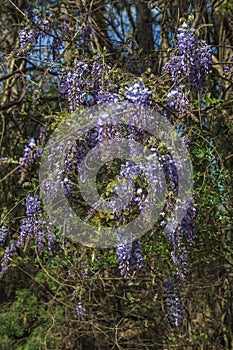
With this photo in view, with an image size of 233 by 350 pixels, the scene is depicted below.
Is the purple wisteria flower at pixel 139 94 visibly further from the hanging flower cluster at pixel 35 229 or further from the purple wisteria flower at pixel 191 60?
the hanging flower cluster at pixel 35 229

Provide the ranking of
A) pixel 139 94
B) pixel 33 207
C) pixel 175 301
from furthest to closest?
pixel 175 301, pixel 33 207, pixel 139 94

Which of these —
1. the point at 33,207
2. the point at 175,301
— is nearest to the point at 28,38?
the point at 33,207

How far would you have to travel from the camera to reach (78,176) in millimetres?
2779

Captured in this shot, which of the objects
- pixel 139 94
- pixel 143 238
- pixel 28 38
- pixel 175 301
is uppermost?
pixel 28 38

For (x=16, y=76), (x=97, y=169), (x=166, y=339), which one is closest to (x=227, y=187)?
(x=97, y=169)

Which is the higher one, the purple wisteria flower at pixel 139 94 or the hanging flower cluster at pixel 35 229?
the purple wisteria flower at pixel 139 94

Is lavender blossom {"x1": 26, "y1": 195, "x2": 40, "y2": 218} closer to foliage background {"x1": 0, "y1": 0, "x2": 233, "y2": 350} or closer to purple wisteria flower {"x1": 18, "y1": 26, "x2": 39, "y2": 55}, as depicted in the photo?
foliage background {"x1": 0, "y1": 0, "x2": 233, "y2": 350}

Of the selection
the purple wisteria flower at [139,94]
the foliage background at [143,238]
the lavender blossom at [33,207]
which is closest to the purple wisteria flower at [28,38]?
the foliage background at [143,238]

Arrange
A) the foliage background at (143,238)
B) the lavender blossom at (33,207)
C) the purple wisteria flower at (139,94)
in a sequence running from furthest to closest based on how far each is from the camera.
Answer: the foliage background at (143,238) → the lavender blossom at (33,207) → the purple wisteria flower at (139,94)

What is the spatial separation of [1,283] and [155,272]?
163 cm

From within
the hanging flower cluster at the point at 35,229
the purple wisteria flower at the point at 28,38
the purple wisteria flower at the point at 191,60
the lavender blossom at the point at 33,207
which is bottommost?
the hanging flower cluster at the point at 35,229

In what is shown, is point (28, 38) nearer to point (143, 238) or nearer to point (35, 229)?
point (35, 229)

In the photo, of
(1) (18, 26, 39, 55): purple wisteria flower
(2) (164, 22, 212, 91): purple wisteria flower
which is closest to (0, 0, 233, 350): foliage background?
(1) (18, 26, 39, 55): purple wisteria flower

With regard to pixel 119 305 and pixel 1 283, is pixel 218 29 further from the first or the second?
pixel 1 283
